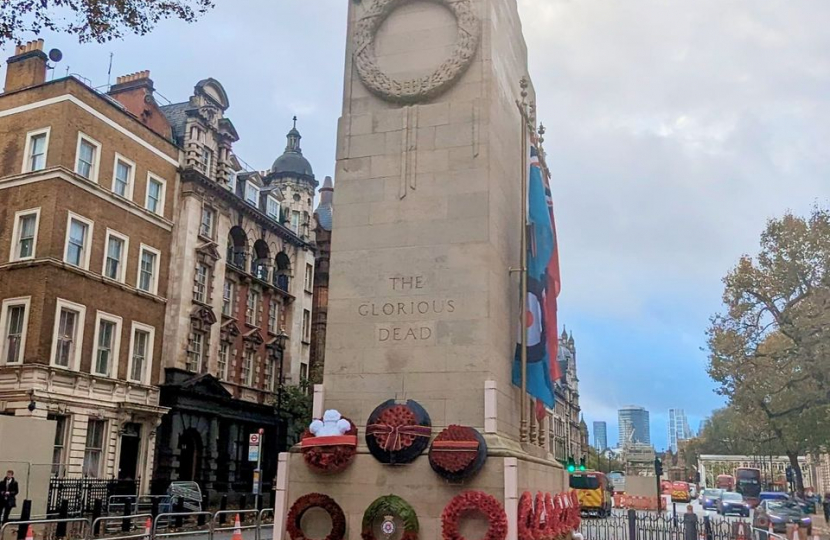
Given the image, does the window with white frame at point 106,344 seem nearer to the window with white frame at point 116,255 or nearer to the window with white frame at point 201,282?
the window with white frame at point 116,255

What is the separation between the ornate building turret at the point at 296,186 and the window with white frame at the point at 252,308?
763 centimetres

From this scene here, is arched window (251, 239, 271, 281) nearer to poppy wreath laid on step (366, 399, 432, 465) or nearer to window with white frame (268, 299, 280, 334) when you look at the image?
window with white frame (268, 299, 280, 334)

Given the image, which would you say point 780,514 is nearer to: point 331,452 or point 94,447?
point 94,447

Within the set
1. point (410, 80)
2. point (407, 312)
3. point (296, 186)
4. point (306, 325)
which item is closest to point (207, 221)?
point (306, 325)

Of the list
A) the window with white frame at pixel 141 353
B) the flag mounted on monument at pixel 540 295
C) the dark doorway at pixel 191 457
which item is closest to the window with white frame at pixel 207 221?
the window with white frame at pixel 141 353

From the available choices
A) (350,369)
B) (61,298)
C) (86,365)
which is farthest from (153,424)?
(350,369)

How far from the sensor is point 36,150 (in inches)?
1358

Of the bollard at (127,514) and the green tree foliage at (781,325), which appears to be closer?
the bollard at (127,514)

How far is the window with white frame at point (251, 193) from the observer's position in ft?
162

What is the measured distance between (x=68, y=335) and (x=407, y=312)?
74.2 feet

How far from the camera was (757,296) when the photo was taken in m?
45.7

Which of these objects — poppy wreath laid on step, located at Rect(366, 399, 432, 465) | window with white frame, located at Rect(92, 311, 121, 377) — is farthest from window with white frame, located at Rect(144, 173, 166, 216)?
poppy wreath laid on step, located at Rect(366, 399, 432, 465)

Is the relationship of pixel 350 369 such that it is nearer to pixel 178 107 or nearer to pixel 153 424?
pixel 153 424

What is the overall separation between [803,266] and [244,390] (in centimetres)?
3147
